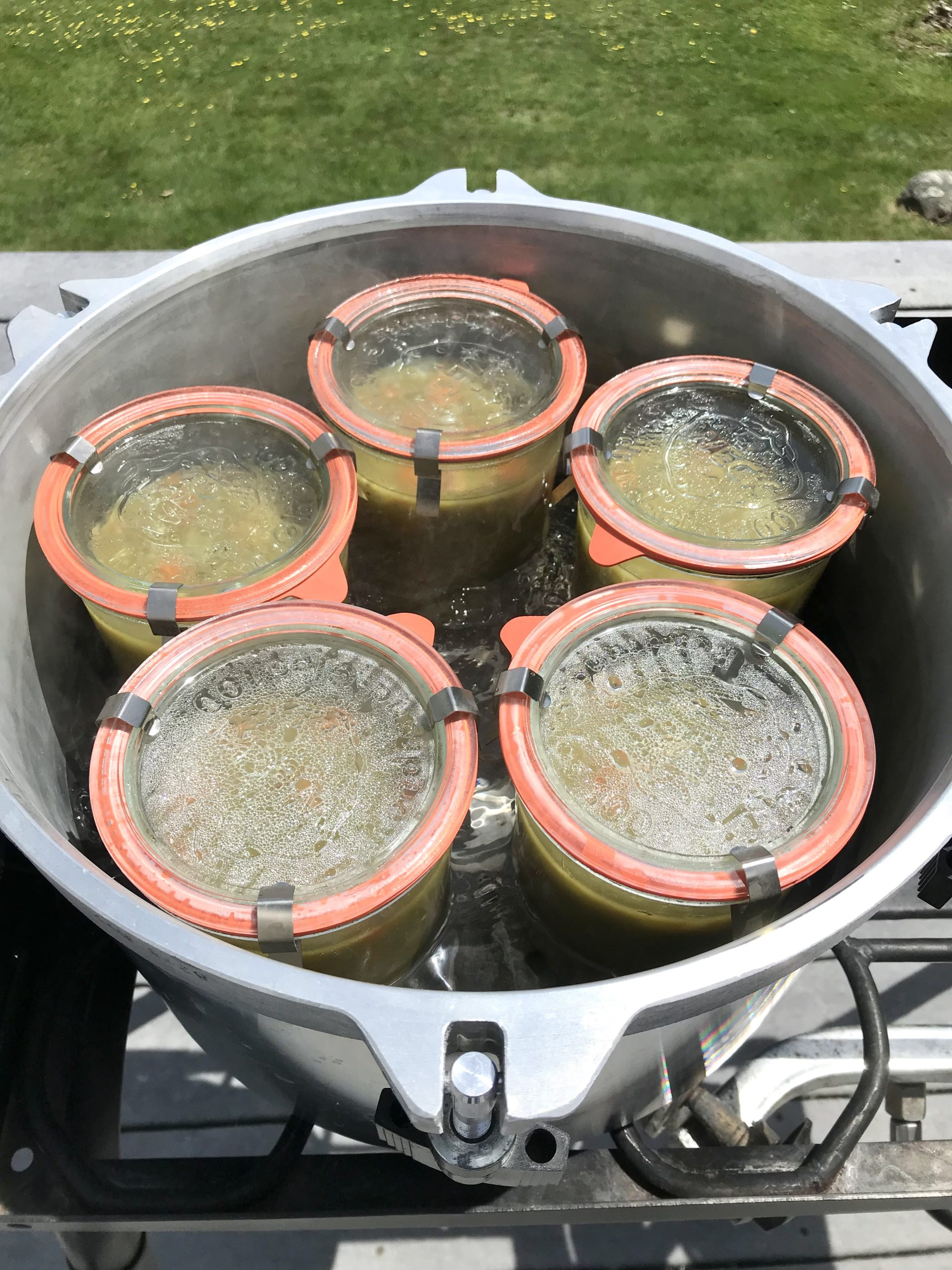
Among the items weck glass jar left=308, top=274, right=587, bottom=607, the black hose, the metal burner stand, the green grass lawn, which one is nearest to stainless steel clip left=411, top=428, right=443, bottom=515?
weck glass jar left=308, top=274, right=587, bottom=607

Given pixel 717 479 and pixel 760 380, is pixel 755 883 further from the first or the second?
pixel 760 380

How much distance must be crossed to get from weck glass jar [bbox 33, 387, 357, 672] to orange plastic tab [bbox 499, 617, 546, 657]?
22 centimetres

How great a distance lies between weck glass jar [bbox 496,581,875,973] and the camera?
76 centimetres

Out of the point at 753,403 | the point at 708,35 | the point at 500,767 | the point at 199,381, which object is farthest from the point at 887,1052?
the point at 708,35

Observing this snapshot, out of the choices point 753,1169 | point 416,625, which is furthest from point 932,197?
point 753,1169

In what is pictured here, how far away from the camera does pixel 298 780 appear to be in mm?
843

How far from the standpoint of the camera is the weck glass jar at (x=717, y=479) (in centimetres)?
96

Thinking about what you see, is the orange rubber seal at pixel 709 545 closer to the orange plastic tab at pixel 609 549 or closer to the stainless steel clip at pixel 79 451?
the orange plastic tab at pixel 609 549

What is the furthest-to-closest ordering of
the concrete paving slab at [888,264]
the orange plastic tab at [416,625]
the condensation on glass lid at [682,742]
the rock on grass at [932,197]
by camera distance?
the rock on grass at [932,197] → the concrete paving slab at [888,264] → the orange plastic tab at [416,625] → the condensation on glass lid at [682,742]

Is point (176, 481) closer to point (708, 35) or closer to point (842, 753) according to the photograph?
point (842, 753)

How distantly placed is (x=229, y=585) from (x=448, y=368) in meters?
0.46

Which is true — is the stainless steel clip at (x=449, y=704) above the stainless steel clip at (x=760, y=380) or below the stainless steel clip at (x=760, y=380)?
below

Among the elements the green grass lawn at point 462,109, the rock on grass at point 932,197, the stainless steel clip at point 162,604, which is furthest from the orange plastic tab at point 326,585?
the rock on grass at point 932,197

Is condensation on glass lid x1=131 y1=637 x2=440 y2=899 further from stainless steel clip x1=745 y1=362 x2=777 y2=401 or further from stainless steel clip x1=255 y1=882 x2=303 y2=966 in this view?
stainless steel clip x1=745 y1=362 x2=777 y2=401
